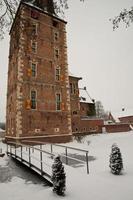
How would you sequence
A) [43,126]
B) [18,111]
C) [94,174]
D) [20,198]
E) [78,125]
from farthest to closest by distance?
[78,125], [43,126], [18,111], [94,174], [20,198]

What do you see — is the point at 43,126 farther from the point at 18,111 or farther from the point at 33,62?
the point at 33,62

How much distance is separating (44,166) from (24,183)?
1229 millimetres

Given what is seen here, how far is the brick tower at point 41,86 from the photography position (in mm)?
20781

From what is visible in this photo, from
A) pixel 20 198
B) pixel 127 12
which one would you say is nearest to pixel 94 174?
pixel 20 198

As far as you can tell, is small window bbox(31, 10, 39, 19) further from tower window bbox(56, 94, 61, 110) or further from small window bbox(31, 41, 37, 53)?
tower window bbox(56, 94, 61, 110)

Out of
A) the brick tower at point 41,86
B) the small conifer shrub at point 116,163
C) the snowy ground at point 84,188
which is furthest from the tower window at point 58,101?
the small conifer shrub at point 116,163

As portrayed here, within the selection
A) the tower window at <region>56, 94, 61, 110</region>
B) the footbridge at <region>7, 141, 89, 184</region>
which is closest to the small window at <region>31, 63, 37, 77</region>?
the tower window at <region>56, 94, 61, 110</region>

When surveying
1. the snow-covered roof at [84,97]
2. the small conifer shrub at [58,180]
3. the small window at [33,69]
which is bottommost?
the small conifer shrub at [58,180]

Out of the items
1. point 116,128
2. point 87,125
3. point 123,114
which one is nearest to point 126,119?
point 123,114

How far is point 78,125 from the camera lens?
104 ft

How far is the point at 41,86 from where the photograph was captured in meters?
22.7

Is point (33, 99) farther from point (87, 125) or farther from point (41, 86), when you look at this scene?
point (87, 125)

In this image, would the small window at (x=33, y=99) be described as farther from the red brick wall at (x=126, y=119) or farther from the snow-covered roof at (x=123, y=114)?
the snow-covered roof at (x=123, y=114)

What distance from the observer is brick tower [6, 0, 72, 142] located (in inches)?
818
